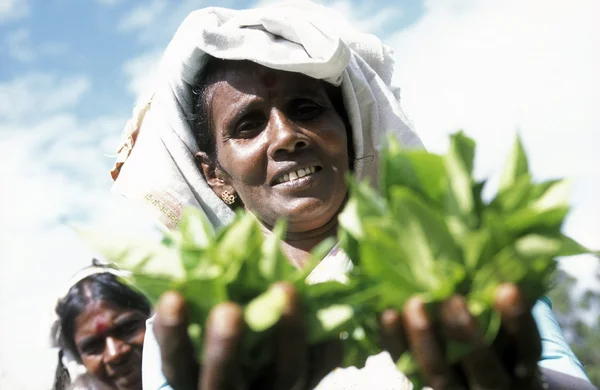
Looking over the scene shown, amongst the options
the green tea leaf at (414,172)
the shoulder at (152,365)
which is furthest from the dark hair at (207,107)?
the green tea leaf at (414,172)

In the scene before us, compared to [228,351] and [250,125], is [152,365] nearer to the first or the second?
[250,125]

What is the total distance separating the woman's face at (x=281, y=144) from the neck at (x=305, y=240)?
0.05m

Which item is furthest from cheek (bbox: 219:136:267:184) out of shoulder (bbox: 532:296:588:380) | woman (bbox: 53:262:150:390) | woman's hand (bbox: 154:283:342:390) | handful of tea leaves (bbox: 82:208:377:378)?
woman (bbox: 53:262:150:390)

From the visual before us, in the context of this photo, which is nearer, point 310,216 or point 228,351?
point 228,351

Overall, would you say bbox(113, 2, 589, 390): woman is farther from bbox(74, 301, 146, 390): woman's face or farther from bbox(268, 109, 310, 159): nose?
bbox(74, 301, 146, 390): woman's face

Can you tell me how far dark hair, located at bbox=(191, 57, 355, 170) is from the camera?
2.89 m

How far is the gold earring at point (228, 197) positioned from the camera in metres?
2.92

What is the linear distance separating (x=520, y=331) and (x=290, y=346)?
0.39 metres

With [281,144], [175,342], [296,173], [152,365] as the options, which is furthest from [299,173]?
[175,342]

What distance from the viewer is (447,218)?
1.24 m

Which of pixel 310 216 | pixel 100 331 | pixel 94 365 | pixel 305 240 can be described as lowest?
pixel 94 365

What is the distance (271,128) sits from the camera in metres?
2.60

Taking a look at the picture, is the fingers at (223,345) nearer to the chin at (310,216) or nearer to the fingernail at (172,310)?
the fingernail at (172,310)

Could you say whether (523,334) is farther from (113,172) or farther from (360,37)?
(113,172)
